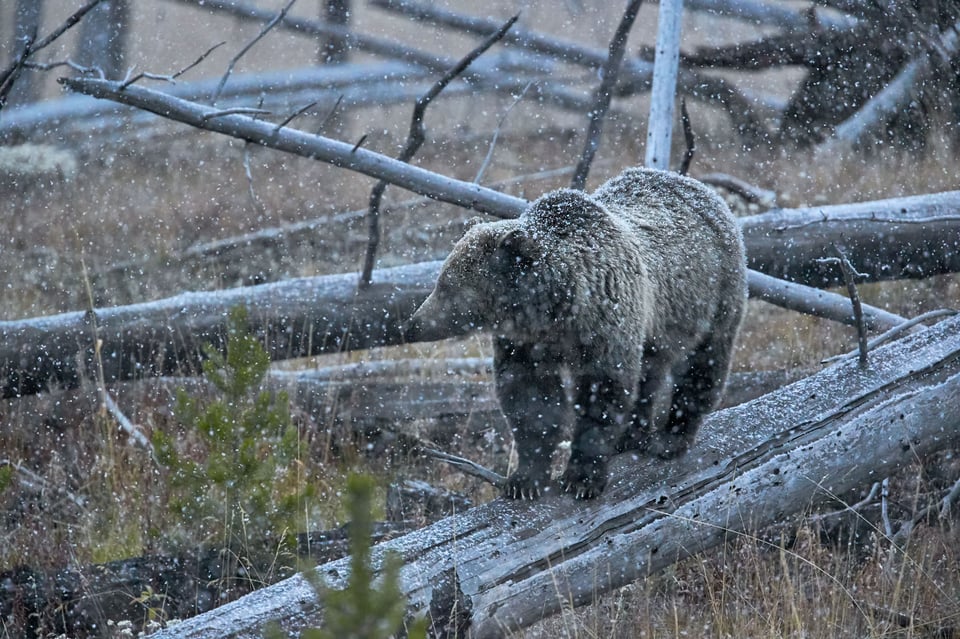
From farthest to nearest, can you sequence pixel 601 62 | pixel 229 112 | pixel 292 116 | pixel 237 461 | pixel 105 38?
pixel 105 38, pixel 601 62, pixel 229 112, pixel 292 116, pixel 237 461

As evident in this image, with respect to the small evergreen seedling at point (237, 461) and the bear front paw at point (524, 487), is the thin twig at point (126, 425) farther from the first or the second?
the bear front paw at point (524, 487)

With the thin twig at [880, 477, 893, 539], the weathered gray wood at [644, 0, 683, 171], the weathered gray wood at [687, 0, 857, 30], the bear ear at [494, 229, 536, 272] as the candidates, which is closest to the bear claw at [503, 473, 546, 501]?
the bear ear at [494, 229, 536, 272]

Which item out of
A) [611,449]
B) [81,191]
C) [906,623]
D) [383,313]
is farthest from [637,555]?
[81,191]

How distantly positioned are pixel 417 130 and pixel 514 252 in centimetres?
148

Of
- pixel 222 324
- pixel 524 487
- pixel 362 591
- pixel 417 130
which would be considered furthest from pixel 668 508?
pixel 222 324

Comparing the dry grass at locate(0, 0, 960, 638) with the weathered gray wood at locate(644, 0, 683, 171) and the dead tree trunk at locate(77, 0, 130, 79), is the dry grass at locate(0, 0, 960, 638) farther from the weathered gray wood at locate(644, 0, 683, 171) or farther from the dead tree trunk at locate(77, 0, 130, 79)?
the weathered gray wood at locate(644, 0, 683, 171)

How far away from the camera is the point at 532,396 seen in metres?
3.67

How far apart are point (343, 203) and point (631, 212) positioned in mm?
6762

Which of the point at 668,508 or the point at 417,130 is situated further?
the point at 417,130

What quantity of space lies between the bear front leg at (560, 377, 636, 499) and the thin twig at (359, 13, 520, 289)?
1.77 metres

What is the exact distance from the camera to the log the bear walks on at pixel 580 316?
3.52 metres

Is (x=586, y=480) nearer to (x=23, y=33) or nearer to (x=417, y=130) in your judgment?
(x=417, y=130)

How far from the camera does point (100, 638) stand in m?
3.61

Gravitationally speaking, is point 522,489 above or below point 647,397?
below
